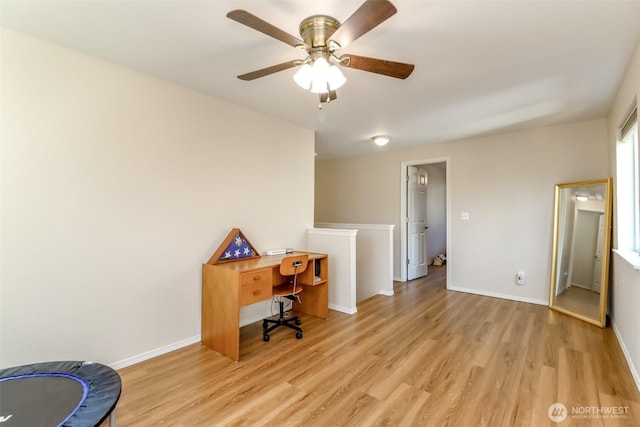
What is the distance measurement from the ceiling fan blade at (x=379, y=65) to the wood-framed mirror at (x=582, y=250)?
296cm

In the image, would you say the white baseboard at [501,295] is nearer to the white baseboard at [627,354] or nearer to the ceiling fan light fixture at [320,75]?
the white baseboard at [627,354]

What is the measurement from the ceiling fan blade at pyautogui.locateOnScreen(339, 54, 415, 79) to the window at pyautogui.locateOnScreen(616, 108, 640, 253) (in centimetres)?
240

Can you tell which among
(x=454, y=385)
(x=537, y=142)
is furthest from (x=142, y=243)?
(x=537, y=142)

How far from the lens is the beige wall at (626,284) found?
6.88 feet

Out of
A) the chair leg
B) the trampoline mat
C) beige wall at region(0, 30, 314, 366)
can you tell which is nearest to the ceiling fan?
beige wall at region(0, 30, 314, 366)

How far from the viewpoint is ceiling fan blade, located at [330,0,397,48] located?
1.28 meters

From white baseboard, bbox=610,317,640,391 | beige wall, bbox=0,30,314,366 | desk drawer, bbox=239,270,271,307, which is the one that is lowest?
white baseboard, bbox=610,317,640,391

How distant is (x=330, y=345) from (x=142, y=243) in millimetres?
1862

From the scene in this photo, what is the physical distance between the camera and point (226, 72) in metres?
2.43

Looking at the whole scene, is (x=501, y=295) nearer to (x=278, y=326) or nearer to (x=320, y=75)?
(x=278, y=326)

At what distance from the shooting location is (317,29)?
68.4 inches

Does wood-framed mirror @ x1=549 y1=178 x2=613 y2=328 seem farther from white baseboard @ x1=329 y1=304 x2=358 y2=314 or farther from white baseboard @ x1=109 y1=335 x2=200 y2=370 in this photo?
white baseboard @ x1=109 y1=335 x2=200 y2=370

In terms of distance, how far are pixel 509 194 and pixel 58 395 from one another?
4.81 m

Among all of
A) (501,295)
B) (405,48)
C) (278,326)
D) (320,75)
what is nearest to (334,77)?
(320,75)
